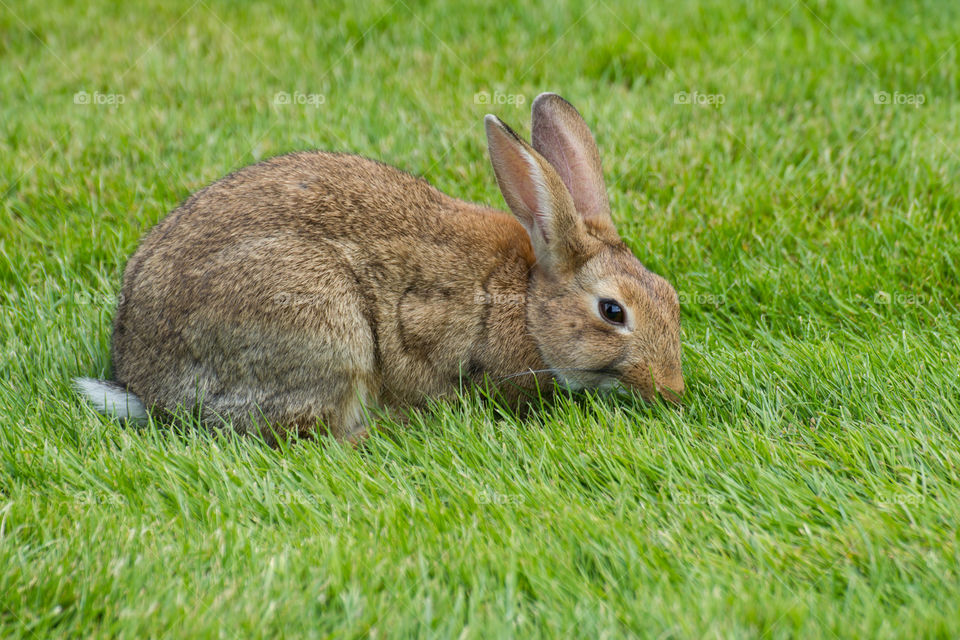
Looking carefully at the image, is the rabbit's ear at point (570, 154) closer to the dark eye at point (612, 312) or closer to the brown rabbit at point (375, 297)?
the brown rabbit at point (375, 297)

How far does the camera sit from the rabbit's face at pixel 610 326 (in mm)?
4629

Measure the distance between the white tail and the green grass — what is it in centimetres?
9

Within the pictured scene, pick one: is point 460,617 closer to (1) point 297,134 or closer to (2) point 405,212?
(2) point 405,212

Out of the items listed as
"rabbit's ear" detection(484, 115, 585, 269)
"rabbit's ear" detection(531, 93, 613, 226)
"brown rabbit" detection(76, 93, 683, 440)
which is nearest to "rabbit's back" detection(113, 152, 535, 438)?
"brown rabbit" detection(76, 93, 683, 440)

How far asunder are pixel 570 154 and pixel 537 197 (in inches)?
18.6

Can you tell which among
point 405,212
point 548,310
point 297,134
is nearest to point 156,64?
point 297,134

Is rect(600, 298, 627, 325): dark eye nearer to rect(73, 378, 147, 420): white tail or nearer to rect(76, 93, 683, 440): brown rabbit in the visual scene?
rect(76, 93, 683, 440): brown rabbit

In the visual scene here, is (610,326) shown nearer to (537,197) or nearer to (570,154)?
(537,197)

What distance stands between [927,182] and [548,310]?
2792 millimetres

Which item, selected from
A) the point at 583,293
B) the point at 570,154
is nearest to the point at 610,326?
the point at 583,293

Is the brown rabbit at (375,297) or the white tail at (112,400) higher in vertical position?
the brown rabbit at (375,297)

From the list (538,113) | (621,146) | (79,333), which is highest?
(538,113)

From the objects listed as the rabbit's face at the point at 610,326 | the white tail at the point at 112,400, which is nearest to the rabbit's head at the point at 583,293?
the rabbit's face at the point at 610,326

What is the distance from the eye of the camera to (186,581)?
335 cm
